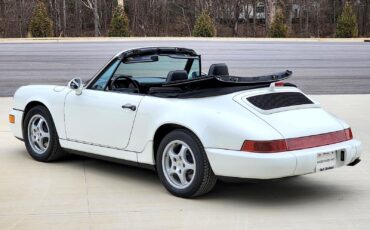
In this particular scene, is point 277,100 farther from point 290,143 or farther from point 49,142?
point 49,142

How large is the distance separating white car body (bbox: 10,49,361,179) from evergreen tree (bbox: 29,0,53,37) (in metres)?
30.1

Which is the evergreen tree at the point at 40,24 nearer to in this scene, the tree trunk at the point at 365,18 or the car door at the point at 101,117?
the tree trunk at the point at 365,18

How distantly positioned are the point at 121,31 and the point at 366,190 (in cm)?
3198

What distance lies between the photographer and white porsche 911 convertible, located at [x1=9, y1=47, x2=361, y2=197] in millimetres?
5727

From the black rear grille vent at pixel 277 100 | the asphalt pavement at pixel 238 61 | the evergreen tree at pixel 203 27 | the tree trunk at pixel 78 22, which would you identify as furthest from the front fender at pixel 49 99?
the tree trunk at pixel 78 22

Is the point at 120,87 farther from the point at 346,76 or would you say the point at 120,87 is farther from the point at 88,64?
the point at 88,64

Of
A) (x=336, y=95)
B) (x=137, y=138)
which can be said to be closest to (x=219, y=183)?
(x=137, y=138)

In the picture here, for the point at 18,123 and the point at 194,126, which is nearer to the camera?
the point at 194,126

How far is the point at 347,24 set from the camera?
39.2 metres

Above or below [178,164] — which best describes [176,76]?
above

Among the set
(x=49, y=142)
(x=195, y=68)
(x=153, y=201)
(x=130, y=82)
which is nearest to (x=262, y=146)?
(x=153, y=201)

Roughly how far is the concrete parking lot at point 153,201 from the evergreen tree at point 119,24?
2983 centimetres

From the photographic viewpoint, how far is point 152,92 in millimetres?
6605

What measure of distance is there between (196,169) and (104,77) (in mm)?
1784
